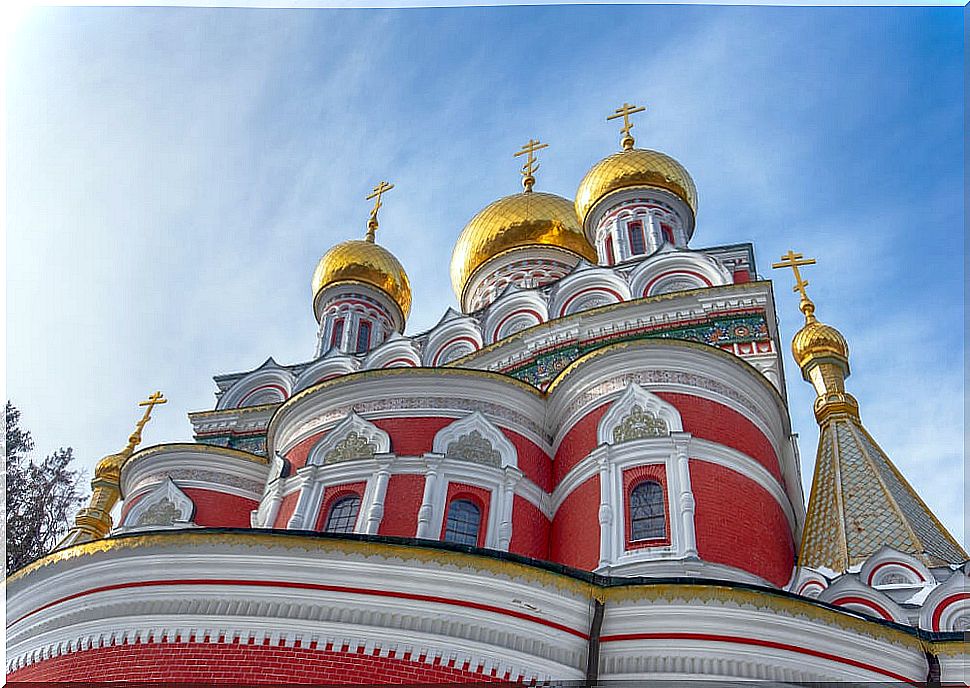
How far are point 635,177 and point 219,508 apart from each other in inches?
355

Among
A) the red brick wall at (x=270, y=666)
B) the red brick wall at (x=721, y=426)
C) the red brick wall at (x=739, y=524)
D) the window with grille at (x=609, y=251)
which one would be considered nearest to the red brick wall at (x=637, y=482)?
the red brick wall at (x=739, y=524)

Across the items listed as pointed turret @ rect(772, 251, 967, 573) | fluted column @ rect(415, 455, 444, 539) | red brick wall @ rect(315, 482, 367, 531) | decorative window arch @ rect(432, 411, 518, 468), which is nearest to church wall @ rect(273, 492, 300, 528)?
red brick wall @ rect(315, 482, 367, 531)

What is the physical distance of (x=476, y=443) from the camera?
354 inches

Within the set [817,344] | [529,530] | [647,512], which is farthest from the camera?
[817,344]

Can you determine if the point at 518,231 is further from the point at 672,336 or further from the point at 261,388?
the point at 672,336

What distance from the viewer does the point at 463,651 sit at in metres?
4.93

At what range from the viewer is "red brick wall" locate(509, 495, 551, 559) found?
27.2ft

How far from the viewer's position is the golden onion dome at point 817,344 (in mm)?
10312

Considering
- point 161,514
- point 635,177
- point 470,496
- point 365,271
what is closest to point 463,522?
point 470,496

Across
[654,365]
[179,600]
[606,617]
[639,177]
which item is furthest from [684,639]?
[639,177]

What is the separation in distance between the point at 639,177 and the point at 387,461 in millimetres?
8621

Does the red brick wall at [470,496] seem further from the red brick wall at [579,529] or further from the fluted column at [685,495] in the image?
the fluted column at [685,495]

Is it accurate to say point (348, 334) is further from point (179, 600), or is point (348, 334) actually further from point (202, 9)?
point (202, 9)

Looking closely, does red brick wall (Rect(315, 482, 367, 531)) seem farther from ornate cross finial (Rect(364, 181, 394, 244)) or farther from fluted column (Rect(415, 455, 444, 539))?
ornate cross finial (Rect(364, 181, 394, 244))
